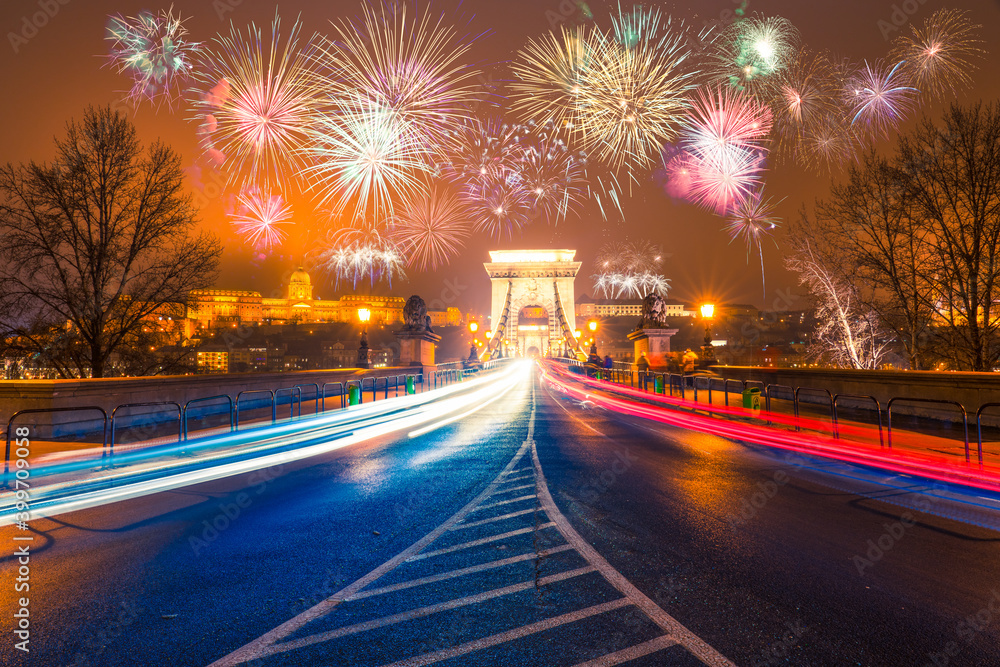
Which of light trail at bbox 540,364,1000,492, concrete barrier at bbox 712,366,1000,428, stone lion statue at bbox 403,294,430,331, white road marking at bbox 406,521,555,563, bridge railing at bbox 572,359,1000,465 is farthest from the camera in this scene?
stone lion statue at bbox 403,294,430,331

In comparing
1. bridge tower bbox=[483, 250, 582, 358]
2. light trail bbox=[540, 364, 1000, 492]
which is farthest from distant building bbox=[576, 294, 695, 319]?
light trail bbox=[540, 364, 1000, 492]

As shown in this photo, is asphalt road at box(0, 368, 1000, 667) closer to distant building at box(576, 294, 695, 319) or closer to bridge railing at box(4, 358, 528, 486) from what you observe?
bridge railing at box(4, 358, 528, 486)

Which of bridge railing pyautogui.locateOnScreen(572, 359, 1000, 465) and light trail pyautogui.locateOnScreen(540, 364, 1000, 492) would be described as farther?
bridge railing pyautogui.locateOnScreen(572, 359, 1000, 465)

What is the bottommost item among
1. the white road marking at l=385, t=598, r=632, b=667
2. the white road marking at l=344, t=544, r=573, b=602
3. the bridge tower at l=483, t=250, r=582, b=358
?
the white road marking at l=344, t=544, r=573, b=602

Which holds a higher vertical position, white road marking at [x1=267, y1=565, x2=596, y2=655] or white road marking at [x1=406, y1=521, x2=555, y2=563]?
white road marking at [x1=267, y1=565, x2=596, y2=655]

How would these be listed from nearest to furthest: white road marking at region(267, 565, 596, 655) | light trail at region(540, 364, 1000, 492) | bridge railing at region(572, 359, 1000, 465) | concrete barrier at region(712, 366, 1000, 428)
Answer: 1. white road marking at region(267, 565, 596, 655)
2. light trail at region(540, 364, 1000, 492)
3. bridge railing at region(572, 359, 1000, 465)
4. concrete barrier at region(712, 366, 1000, 428)

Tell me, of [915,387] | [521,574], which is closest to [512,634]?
[521,574]

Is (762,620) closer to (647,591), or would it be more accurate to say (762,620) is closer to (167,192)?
(647,591)
